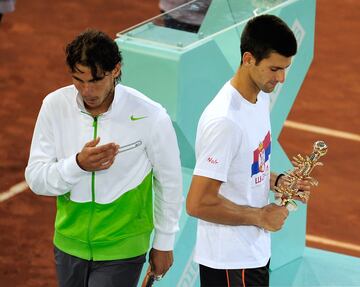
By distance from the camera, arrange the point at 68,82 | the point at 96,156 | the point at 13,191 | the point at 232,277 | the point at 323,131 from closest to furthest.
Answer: the point at 96,156, the point at 232,277, the point at 13,191, the point at 323,131, the point at 68,82

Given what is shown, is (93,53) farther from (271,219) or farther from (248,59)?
(271,219)

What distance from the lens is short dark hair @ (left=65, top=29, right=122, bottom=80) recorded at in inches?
172

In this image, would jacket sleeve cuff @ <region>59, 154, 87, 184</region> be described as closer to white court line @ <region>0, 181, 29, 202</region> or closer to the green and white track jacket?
the green and white track jacket

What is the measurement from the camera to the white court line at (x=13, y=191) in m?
8.45

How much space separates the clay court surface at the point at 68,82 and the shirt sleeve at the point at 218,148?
306 cm

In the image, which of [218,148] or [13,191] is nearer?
[218,148]

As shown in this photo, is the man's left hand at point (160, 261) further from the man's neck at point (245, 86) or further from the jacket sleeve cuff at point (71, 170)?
the man's neck at point (245, 86)

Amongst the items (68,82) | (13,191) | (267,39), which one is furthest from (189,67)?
(68,82)

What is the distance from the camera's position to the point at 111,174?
4613 millimetres

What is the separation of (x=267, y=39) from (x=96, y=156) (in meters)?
0.93

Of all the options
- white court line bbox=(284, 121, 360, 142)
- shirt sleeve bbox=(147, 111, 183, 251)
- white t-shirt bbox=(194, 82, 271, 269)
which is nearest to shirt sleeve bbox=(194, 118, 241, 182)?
white t-shirt bbox=(194, 82, 271, 269)

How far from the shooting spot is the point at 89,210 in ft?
15.3

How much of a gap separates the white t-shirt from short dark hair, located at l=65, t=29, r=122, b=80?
51 cm

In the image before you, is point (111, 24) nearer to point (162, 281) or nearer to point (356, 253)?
point (356, 253)
